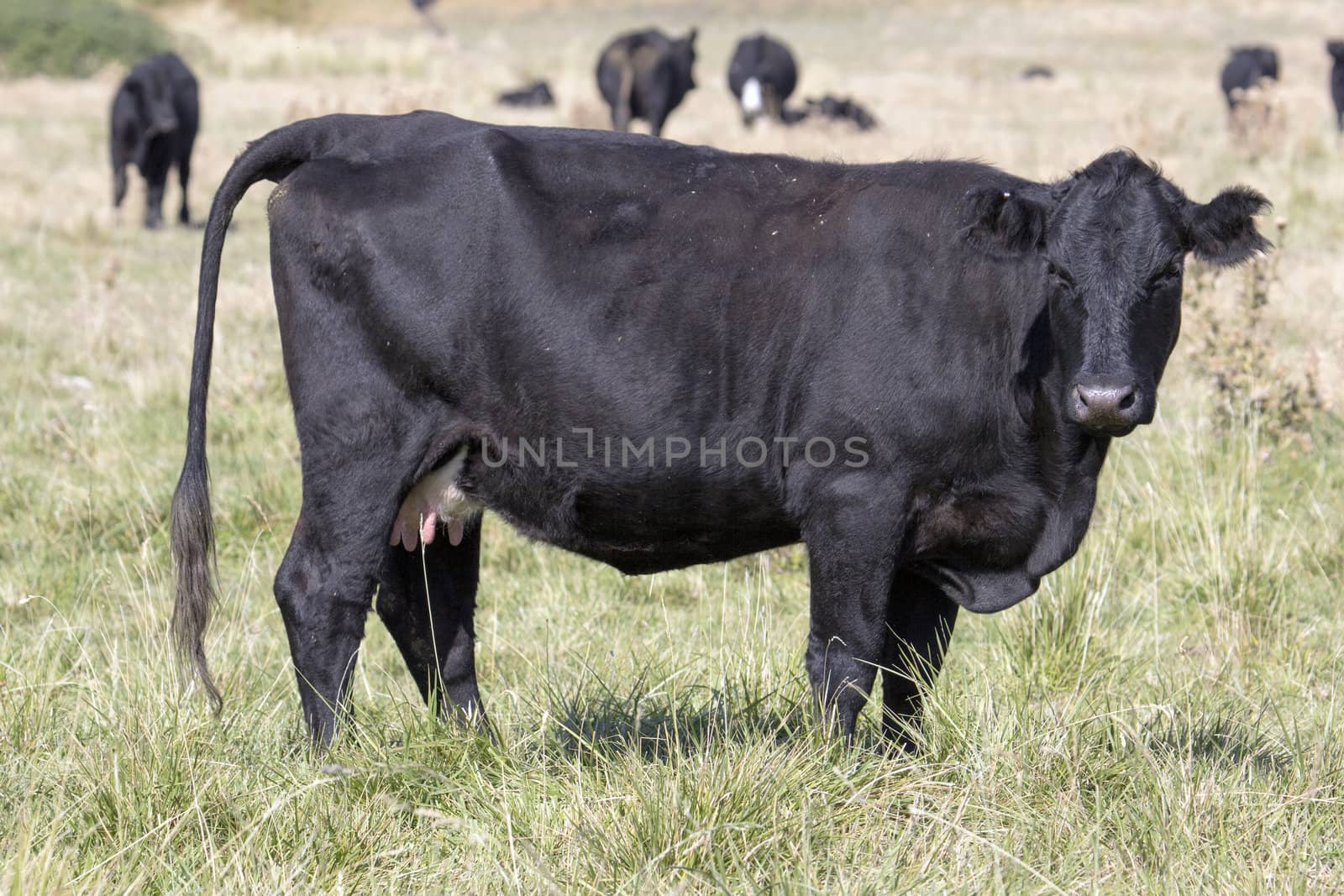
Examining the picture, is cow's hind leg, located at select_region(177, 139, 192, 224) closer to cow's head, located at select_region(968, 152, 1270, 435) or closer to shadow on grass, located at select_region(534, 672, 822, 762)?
shadow on grass, located at select_region(534, 672, 822, 762)

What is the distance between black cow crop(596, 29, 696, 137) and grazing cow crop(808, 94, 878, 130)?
222 cm

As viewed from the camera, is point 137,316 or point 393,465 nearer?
point 393,465

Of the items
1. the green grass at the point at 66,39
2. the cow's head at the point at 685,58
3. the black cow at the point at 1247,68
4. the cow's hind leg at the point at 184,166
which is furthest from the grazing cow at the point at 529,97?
the cow's hind leg at the point at 184,166

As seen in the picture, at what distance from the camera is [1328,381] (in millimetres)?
6734

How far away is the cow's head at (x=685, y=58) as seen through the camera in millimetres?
23219

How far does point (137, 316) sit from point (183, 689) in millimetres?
5749

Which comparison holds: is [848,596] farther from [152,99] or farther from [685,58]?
[685,58]

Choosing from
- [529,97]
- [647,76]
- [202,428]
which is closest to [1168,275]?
[202,428]

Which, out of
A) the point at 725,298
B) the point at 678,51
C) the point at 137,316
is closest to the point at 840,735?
the point at 725,298

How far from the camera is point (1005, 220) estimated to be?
11.8 ft

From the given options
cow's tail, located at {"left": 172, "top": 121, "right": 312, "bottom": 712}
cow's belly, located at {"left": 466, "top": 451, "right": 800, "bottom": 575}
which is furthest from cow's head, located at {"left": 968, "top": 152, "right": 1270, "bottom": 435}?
cow's tail, located at {"left": 172, "top": 121, "right": 312, "bottom": 712}

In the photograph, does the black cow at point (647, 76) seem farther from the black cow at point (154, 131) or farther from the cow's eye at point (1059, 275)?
the cow's eye at point (1059, 275)

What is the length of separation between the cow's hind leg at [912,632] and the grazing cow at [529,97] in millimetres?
24854

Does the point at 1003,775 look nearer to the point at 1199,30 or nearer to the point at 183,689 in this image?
the point at 183,689
